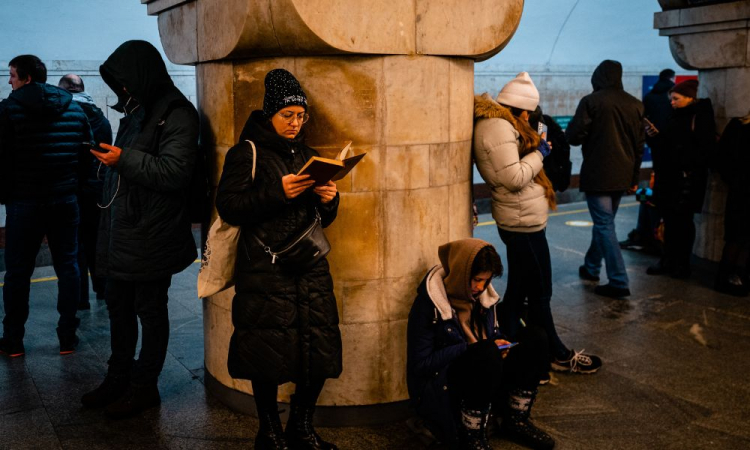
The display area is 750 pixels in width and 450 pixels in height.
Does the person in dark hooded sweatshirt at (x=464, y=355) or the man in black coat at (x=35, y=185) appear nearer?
the person in dark hooded sweatshirt at (x=464, y=355)

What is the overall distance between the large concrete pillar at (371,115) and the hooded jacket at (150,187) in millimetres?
262

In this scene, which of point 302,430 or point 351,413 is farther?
point 351,413

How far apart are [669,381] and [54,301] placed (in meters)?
5.11

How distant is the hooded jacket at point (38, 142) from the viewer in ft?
18.4

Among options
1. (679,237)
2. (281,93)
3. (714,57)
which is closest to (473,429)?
(281,93)

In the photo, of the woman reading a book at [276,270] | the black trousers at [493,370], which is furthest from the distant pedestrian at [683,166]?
the woman reading a book at [276,270]

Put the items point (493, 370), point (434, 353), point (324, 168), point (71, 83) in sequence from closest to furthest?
point (324, 168), point (493, 370), point (434, 353), point (71, 83)

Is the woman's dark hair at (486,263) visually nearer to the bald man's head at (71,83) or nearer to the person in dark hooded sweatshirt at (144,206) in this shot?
the person in dark hooded sweatshirt at (144,206)

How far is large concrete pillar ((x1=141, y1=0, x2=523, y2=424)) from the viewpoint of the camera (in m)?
4.38

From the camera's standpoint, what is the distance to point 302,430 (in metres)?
4.24

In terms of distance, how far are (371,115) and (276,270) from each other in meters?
1.07

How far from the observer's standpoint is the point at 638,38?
49.9 feet

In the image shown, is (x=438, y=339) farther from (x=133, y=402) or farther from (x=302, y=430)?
Result: (x=133, y=402)

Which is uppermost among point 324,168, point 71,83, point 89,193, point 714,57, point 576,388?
point 714,57
